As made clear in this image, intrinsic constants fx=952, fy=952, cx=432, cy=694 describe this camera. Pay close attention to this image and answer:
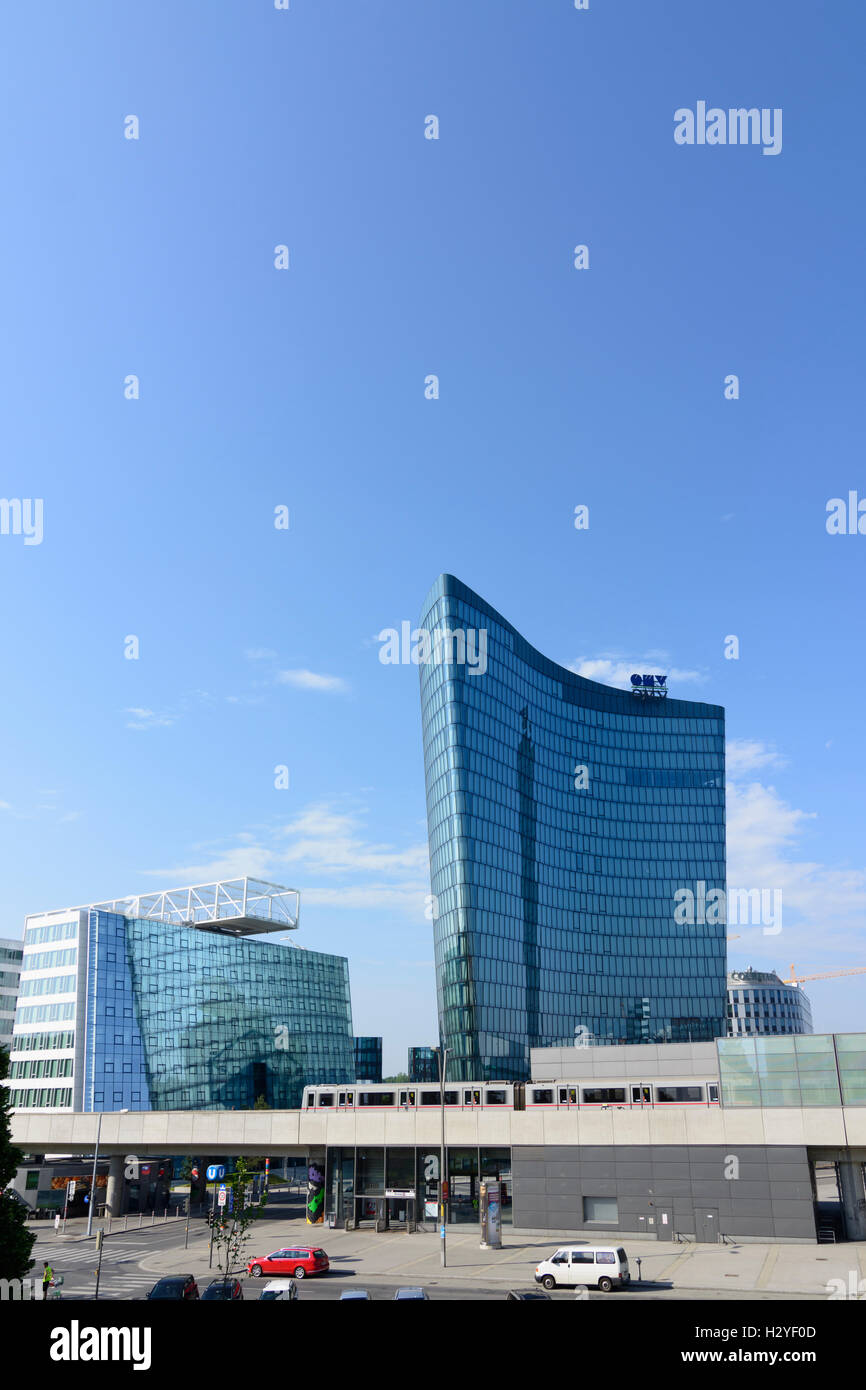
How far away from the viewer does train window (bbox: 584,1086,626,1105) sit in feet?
192

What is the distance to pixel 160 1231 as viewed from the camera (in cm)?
7175

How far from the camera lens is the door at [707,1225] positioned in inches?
2124

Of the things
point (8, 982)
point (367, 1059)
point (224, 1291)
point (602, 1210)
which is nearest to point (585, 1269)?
point (224, 1291)

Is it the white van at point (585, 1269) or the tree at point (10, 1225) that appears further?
the white van at point (585, 1269)

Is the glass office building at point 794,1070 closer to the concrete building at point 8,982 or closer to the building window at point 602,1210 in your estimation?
the building window at point 602,1210

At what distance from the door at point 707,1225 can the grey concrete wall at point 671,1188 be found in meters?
0.06

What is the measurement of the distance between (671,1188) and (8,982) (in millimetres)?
131223

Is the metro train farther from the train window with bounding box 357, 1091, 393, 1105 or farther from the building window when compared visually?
the building window

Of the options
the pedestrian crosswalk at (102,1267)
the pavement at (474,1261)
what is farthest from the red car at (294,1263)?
the pedestrian crosswalk at (102,1267)

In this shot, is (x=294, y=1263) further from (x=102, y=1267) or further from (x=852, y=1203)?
(x=852, y=1203)

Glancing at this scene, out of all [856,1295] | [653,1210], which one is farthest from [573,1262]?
[653,1210]

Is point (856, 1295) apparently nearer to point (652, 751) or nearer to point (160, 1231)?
point (160, 1231)

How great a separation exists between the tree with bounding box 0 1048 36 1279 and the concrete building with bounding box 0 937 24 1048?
449 feet

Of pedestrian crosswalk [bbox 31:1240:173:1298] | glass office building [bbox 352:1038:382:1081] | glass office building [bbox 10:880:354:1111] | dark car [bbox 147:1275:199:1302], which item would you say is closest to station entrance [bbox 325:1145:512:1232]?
pedestrian crosswalk [bbox 31:1240:173:1298]
